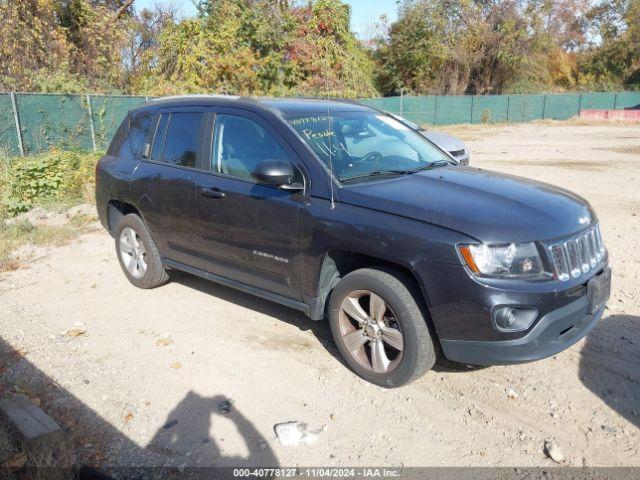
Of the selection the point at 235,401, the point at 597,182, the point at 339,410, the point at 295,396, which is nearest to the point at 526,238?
the point at 339,410

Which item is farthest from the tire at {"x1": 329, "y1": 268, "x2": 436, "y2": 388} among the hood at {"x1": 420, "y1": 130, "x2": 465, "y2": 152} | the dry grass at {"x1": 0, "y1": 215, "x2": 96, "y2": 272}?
the hood at {"x1": 420, "y1": 130, "x2": 465, "y2": 152}

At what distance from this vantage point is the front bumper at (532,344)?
10.5 ft

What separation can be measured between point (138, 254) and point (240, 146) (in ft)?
6.26

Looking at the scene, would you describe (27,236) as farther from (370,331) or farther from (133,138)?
(370,331)

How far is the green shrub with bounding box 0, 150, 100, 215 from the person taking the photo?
946cm

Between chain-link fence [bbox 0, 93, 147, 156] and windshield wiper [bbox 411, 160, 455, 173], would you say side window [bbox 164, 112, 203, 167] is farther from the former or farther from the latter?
chain-link fence [bbox 0, 93, 147, 156]

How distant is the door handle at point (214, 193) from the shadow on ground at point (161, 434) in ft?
5.08

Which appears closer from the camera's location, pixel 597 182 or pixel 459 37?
pixel 597 182

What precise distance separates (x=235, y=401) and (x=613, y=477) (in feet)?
7.27

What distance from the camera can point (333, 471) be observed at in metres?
3.02

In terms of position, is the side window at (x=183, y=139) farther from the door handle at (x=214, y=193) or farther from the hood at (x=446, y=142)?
the hood at (x=446, y=142)

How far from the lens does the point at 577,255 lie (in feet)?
11.3

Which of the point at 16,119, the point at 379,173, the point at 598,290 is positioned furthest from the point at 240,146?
the point at 16,119

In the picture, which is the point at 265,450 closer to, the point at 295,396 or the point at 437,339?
the point at 295,396
